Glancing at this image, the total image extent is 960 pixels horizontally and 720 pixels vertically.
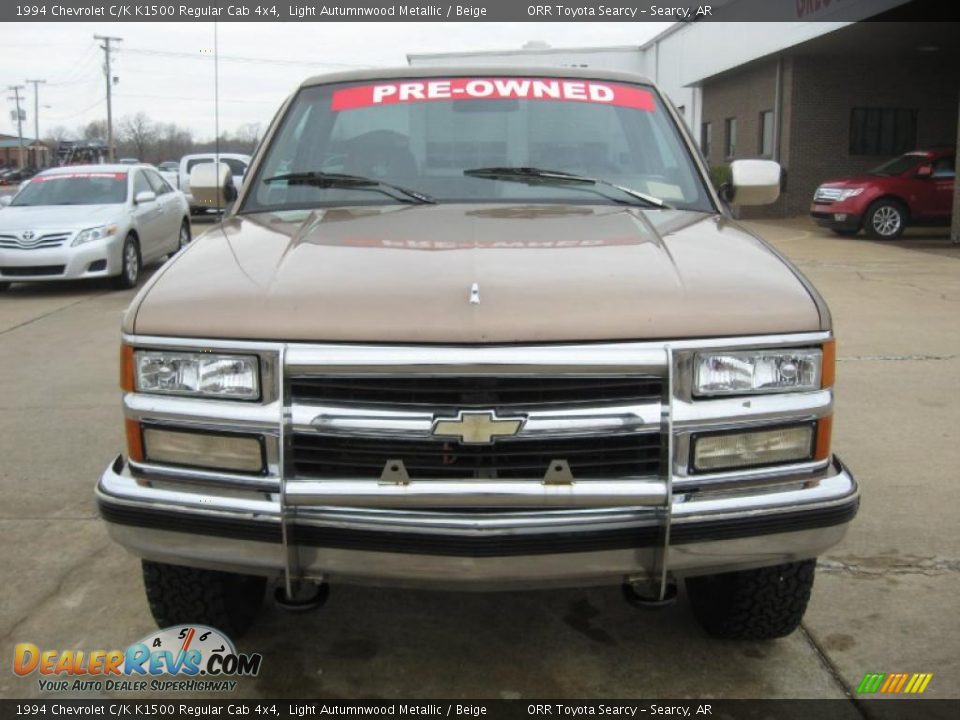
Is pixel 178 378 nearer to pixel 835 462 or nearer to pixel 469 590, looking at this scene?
pixel 469 590

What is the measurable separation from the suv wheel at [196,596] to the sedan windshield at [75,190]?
10.2 m

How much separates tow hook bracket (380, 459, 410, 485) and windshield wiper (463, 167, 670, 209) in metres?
1.54

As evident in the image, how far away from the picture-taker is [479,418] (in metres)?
2.24

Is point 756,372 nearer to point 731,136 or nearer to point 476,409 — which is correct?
point 476,409

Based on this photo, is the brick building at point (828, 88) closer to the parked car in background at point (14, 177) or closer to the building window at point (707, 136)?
the building window at point (707, 136)

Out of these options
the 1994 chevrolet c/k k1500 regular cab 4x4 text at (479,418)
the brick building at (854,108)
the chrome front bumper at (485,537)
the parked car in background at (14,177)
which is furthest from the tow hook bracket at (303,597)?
the parked car in background at (14,177)

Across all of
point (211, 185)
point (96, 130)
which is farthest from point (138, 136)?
point (211, 185)

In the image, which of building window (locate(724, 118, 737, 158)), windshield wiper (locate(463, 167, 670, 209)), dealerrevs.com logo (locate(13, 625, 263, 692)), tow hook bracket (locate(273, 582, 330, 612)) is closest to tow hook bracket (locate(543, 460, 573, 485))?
tow hook bracket (locate(273, 582, 330, 612))

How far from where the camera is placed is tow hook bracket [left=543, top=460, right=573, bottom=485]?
2275 mm

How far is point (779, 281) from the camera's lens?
2529mm

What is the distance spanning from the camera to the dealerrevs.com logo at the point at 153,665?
285 cm

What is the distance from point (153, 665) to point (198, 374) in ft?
3.61

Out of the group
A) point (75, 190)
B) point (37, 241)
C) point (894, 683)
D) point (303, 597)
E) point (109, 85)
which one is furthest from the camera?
point (109, 85)

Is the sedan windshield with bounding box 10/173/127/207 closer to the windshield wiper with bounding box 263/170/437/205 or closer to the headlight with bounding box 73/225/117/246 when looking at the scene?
the headlight with bounding box 73/225/117/246
